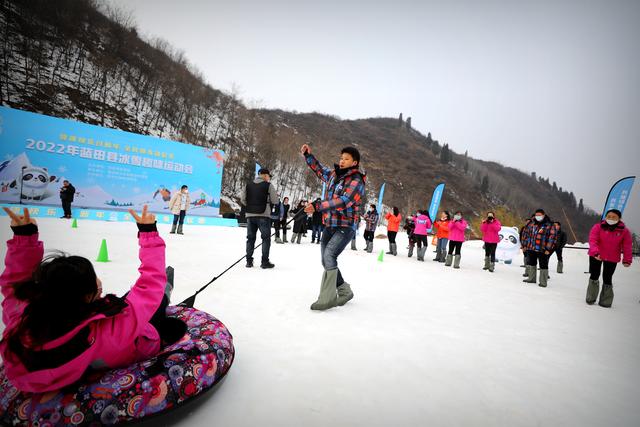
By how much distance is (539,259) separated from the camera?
7258 mm

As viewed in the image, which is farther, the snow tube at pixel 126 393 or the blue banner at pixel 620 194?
the blue banner at pixel 620 194

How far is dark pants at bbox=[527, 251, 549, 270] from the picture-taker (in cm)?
712

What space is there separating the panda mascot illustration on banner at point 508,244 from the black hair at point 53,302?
531 inches

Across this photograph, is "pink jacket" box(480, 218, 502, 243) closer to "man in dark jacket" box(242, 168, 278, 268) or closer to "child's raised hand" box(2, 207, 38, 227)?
"man in dark jacket" box(242, 168, 278, 268)

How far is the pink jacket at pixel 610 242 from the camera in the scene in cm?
514

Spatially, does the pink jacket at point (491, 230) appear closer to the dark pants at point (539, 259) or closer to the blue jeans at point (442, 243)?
the dark pants at point (539, 259)

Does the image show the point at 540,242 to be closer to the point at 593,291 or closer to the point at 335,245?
the point at 593,291

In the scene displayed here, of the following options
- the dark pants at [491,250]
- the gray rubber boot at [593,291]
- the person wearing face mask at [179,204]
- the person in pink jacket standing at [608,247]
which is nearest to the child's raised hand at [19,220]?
the person in pink jacket standing at [608,247]

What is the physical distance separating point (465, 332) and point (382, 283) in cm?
240

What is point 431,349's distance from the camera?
2.83m

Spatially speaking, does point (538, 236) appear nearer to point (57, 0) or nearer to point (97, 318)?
point (97, 318)

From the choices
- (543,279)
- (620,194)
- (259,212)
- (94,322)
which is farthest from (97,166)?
(620,194)

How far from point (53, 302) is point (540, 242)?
8720mm

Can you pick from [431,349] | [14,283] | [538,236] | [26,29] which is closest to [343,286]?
[431,349]
